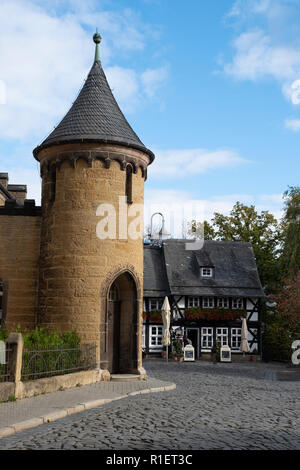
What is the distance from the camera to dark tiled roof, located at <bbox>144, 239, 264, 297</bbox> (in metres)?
33.6

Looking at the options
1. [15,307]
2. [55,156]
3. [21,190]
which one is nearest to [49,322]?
[15,307]

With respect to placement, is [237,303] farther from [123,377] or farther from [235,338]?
[123,377]

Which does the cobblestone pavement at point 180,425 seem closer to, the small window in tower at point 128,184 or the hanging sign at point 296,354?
the small window in tower at point 128,184

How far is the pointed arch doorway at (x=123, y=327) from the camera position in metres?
16.9

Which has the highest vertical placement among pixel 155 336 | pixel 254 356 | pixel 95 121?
pixel 95 121

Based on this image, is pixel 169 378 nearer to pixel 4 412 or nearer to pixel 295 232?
pixel 4 412

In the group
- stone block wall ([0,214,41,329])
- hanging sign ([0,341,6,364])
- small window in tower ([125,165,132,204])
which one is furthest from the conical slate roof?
hanging sign ([0,341,6,364])

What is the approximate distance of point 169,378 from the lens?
18.6 meters

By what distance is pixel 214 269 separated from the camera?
3512 cm

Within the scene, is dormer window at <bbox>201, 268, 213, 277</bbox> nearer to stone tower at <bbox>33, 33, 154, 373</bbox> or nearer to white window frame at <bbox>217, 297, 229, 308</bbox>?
white window frame at <bbox>217, 297, 229, 308</bbox>

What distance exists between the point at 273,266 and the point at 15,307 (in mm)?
26971

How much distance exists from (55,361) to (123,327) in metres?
4.13

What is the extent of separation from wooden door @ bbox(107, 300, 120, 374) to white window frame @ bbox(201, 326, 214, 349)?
662 inches

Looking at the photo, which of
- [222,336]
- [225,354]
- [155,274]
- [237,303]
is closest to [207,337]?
[222,336]
